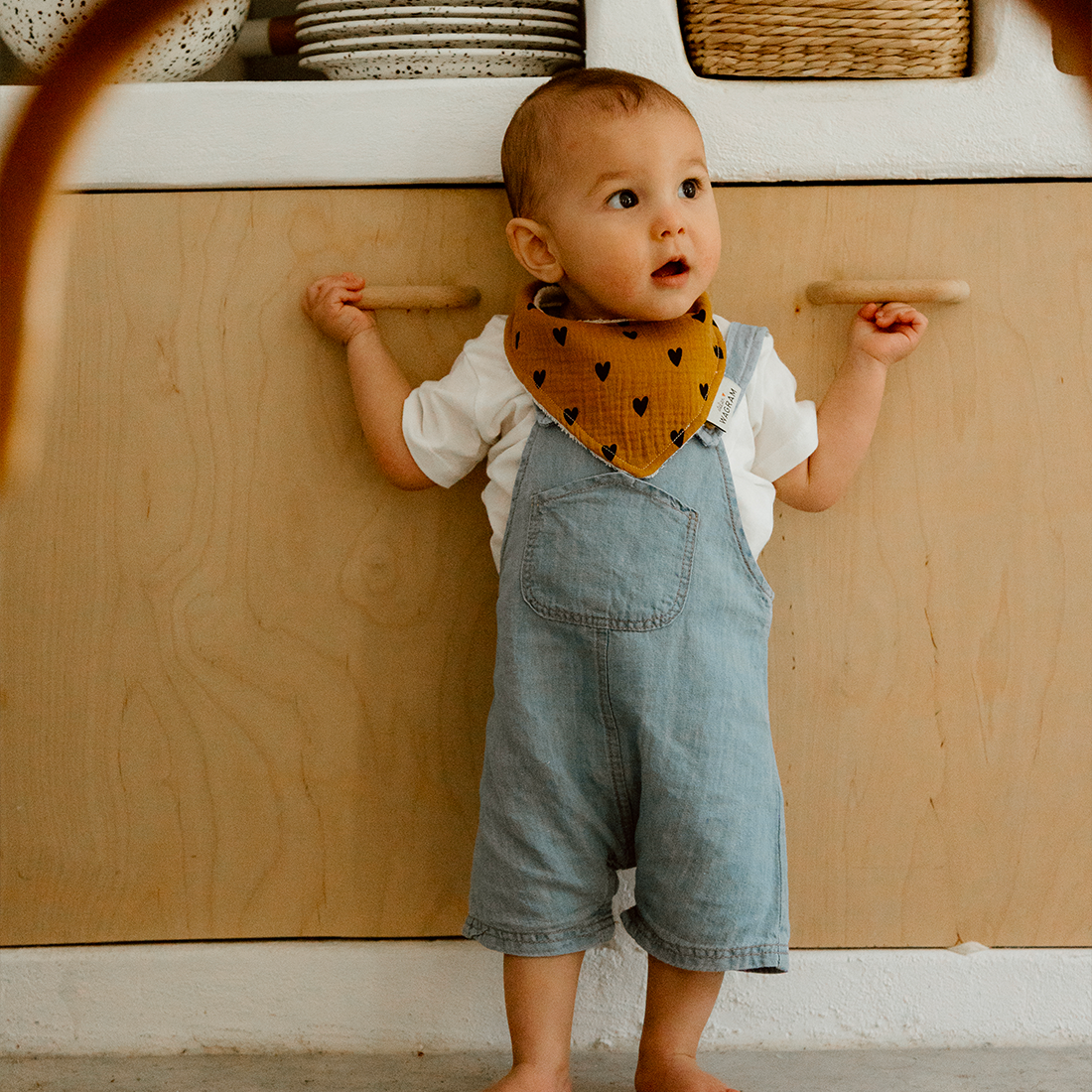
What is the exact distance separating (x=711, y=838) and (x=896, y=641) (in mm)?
247

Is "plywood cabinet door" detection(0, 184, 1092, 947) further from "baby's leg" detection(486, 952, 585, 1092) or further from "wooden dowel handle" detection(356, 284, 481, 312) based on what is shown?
"baby's leg" detection(486, 952, 585, 1092)

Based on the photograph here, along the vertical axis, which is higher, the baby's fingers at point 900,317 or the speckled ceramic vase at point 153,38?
the speckled ceramic vase at point 153,38

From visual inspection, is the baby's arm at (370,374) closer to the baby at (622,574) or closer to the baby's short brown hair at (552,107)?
the baby at (622,574)

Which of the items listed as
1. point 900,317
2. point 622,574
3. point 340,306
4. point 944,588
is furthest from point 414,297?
point 944,588

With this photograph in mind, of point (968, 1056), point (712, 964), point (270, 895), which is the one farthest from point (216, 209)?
point (968, 1056)

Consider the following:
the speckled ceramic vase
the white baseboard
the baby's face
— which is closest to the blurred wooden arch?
the speckled ceramic vase

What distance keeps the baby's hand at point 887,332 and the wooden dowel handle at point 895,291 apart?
0.01m

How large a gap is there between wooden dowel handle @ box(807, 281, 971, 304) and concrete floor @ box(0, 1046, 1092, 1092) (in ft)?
2.05

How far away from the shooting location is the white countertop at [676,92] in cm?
79

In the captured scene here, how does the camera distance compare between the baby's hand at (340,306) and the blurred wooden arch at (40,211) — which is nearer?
the blurred wooden arch at (40,211)

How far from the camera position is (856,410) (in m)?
0.80

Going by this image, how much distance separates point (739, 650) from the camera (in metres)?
0.75

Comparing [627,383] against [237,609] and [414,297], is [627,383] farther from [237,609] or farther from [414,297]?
[237,609]

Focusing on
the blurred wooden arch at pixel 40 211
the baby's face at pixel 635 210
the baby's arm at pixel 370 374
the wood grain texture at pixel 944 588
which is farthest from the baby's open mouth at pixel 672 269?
the blurred wooden arch at pixel 40 211
